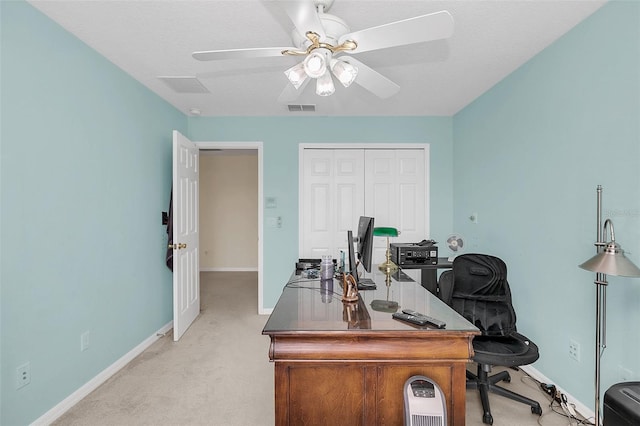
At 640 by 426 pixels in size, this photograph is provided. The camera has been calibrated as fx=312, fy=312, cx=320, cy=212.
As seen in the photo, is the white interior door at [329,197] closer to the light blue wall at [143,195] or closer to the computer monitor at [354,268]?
the light blue wall at [143,195]

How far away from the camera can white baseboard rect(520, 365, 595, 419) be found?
2012 millimetres

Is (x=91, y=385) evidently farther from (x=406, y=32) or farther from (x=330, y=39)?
(x=406, y=32)

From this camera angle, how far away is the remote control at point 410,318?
1444 millimetres

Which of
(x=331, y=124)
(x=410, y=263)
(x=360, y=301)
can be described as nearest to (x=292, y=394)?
(x=360, y=301)

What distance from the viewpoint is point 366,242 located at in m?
2.06

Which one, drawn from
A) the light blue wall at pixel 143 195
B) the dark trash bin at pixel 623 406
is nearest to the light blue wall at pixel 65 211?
the light blue wall at pixel 143 195

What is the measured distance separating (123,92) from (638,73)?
12.1ft

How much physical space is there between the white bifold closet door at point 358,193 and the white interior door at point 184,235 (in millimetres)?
1379

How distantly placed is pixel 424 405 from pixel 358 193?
306 cm

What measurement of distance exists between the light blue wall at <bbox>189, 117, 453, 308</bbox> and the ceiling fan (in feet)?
7.45

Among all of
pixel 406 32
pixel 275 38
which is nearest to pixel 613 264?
pixel 406 32

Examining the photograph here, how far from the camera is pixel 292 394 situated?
145 centimetres

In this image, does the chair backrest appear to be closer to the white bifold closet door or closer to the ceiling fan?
the ceiling fan

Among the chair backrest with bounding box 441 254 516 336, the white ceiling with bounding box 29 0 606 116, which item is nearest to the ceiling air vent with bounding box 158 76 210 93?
Answer: the white ceiling with bounding box 29 0 606 116
